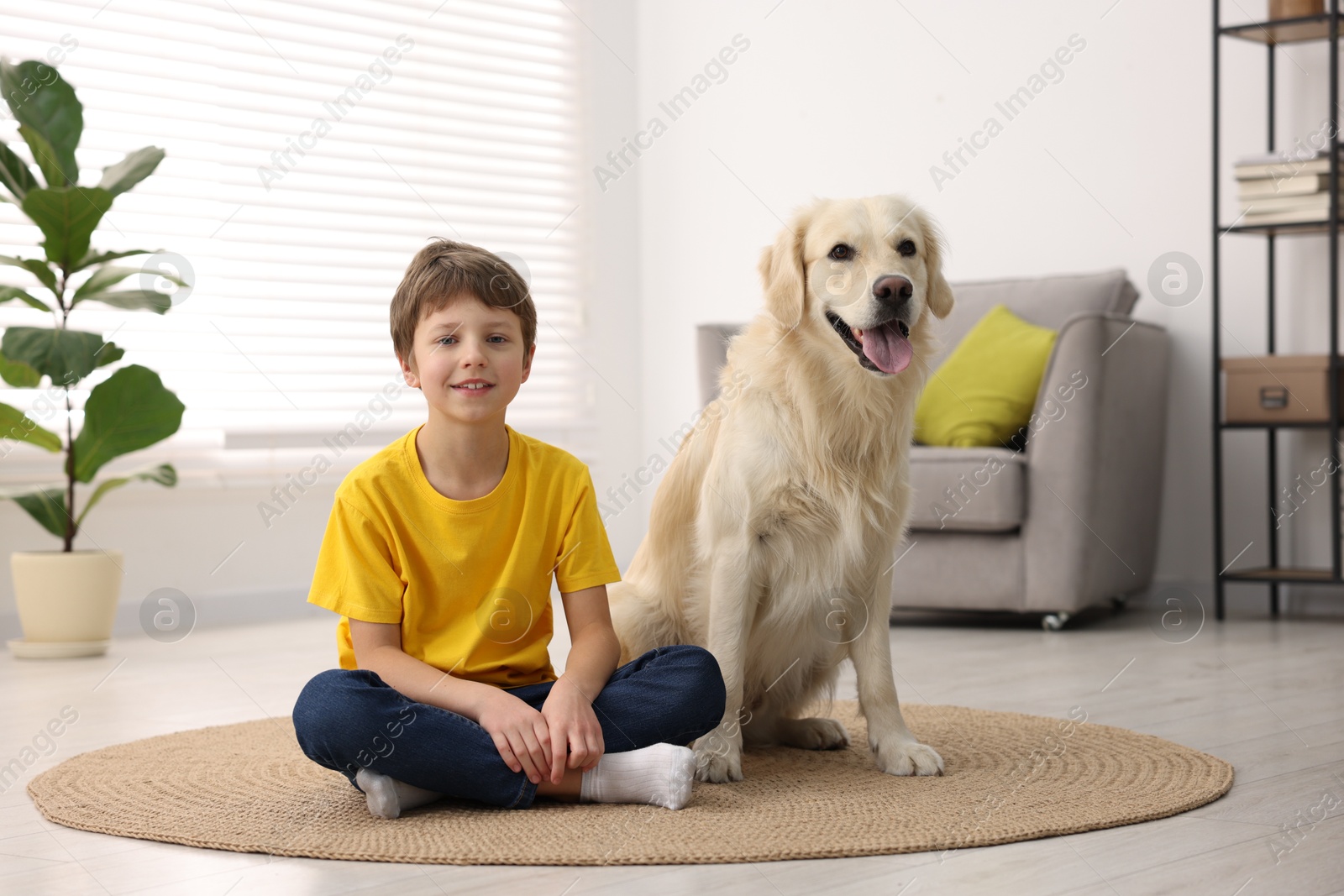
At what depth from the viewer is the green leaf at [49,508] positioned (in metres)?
3.69

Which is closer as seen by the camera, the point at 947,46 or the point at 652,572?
the point at 652,572

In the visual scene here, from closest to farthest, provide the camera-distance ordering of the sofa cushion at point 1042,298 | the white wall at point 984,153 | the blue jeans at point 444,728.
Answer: the blue jeans at point 444,728 < the sofa cushion at point 1042,298 < the white wall at point 984,153

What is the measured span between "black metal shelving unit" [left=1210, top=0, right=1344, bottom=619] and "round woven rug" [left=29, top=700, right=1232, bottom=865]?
195 centimetres

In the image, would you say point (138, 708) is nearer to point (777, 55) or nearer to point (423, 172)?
point (423, 172)

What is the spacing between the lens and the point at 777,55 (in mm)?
5613

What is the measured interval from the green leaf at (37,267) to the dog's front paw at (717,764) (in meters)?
2.55

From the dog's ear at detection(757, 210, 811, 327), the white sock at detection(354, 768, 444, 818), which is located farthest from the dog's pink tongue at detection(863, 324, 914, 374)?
Result: the white sock at detection(354, 768, 444, 818)

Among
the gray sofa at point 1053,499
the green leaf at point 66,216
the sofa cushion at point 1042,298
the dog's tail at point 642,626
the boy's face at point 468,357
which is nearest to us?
the boy's face at point 468,357

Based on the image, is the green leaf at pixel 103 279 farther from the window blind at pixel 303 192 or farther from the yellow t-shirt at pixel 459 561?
the yellow t-shirt at pixel 459 561

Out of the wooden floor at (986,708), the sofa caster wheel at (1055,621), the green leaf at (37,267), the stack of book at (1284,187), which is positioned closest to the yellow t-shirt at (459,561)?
the wooden floor at (986,708)

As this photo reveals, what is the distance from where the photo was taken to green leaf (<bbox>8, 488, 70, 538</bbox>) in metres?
3.69

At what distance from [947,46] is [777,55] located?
2.74 feet

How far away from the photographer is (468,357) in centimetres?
179

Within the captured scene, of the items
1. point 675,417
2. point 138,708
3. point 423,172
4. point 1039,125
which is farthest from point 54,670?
point 1039,125
